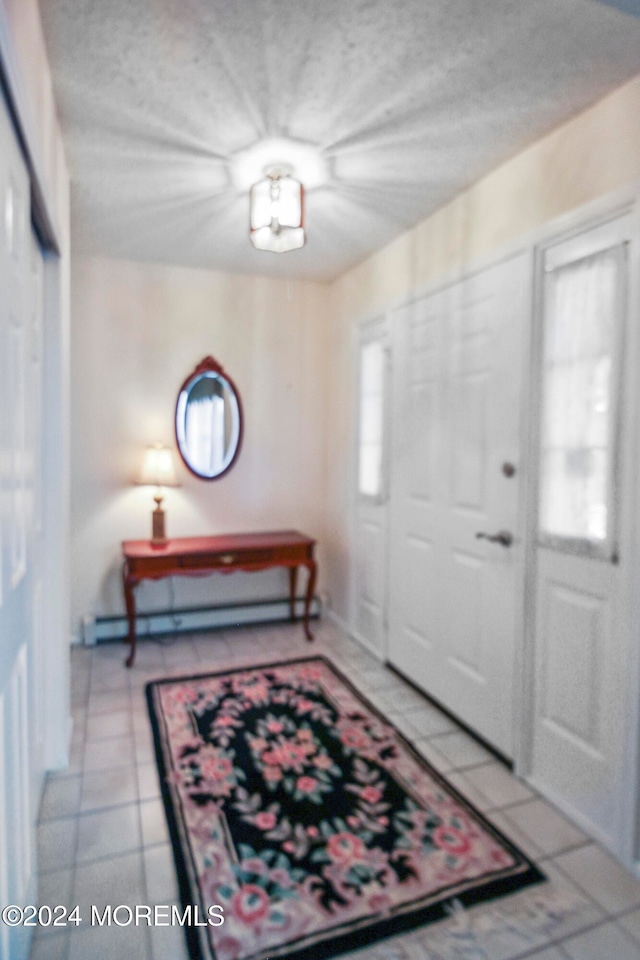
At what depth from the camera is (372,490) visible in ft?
11.1

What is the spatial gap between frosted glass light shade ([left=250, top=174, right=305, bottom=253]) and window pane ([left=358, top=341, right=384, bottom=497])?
1.17 meters

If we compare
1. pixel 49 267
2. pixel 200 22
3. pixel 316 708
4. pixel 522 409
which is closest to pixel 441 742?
pixel 316 708

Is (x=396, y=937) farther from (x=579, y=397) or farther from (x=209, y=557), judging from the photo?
(x=209, y=557)

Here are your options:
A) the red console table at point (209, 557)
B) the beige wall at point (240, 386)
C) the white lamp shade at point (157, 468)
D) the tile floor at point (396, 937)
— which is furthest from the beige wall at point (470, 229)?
the tile floor at point (396, 937)

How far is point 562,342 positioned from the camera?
1.97 meters

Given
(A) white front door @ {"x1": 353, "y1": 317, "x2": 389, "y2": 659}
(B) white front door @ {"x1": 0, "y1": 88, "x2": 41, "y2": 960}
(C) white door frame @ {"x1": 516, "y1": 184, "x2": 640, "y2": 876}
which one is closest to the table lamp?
(A) white front door @ {"x1": 353, "y1": 317, "x2": 389, "y2": 659}

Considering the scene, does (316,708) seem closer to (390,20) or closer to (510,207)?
(510,207)

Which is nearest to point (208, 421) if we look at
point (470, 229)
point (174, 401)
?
point (174, 401)

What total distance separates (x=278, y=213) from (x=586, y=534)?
1704mm

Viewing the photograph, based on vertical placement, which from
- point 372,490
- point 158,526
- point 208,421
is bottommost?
point 158,526

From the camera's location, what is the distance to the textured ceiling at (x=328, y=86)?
4.91ft

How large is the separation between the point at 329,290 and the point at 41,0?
2.68 meters

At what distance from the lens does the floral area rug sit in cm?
150

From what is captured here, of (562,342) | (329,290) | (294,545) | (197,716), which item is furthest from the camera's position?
(329,290)
